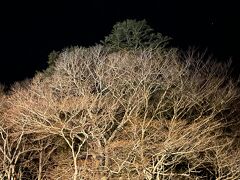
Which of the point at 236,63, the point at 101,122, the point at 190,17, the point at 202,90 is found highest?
the point at 190,17

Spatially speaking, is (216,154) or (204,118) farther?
(204,118)

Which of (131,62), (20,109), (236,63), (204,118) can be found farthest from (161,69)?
(236,63)

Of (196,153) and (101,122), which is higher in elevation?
(101,122)

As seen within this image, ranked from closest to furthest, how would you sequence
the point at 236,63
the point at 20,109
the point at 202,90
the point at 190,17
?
the point at 20,109 < the point at 202,90 < the point at 236,63 < the point at 190,17

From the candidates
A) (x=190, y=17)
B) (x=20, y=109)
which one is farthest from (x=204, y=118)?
(x=190, y=17)

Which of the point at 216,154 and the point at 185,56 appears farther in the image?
the point at 185,56

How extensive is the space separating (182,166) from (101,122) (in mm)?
5733

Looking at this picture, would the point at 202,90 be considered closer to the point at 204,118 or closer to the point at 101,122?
the point at 204,118

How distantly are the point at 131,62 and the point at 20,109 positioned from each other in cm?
668

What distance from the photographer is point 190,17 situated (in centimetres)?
4044

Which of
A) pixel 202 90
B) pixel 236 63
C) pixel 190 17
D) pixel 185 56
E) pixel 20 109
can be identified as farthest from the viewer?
pixel 190 17

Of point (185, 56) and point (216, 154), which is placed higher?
point (185, 56)

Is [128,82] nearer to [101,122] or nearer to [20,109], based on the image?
[101,122]

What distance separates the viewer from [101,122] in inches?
811
